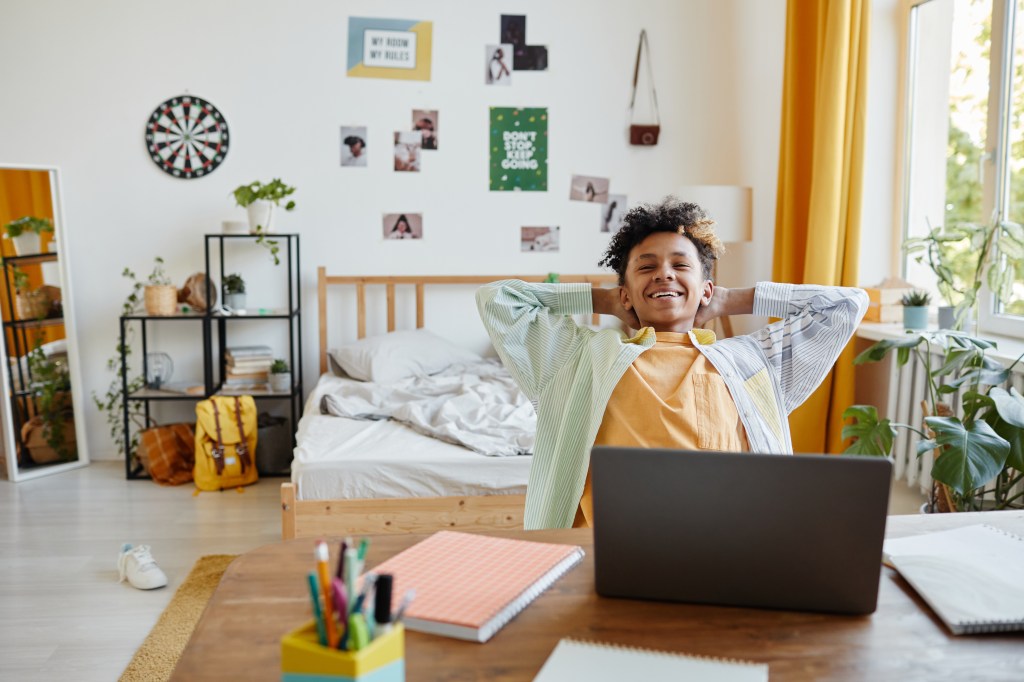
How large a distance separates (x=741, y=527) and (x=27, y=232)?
4017 mm

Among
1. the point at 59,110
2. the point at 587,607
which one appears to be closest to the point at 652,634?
the point at 587,607

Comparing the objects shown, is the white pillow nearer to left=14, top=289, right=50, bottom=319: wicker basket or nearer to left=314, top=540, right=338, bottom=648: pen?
left=14, top=289, right=50, bottom=319: wicker basket

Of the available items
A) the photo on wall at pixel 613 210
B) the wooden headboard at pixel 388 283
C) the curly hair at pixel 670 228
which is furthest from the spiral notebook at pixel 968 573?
the photo on wall at pixel 613 210

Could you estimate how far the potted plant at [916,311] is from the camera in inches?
123

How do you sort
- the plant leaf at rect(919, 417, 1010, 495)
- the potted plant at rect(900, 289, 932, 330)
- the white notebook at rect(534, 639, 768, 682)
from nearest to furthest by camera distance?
the white notebook at rect(534, 639, 768, 682), the plant leaf at rect(919, 417, 1010, 495), the potted plant at rect(900, 289, 932, 330)

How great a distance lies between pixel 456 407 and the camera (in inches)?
130

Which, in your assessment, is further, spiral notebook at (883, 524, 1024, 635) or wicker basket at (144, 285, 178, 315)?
wicker basket at (144, 285, 178, 315)

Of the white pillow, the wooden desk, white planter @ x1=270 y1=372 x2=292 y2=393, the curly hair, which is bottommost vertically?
white planter @ x1=270 y1=372 x2=292 y2=393

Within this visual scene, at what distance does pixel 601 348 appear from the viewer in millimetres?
1636

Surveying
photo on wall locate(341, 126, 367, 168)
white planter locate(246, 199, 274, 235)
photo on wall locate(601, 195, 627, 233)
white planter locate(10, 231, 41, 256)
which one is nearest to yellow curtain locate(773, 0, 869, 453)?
photo on wall locate(601, 195, 627, 233)

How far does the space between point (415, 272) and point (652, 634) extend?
12.0ft

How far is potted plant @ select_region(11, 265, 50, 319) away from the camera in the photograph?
4074mm

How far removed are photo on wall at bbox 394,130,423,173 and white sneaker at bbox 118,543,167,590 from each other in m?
2.19

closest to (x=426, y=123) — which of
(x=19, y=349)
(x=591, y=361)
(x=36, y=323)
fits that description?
(x=36, y=323)
